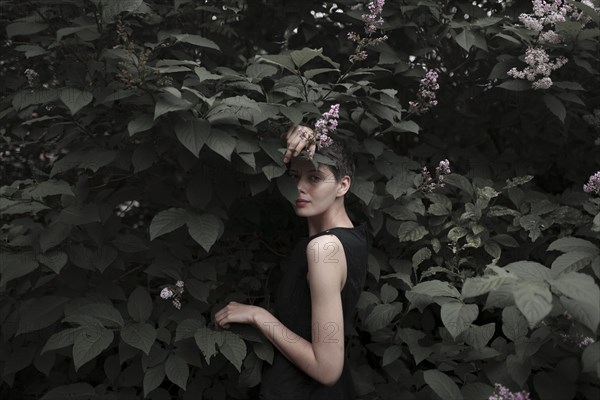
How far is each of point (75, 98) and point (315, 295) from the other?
1.21 meters

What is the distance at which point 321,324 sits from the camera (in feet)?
7.19

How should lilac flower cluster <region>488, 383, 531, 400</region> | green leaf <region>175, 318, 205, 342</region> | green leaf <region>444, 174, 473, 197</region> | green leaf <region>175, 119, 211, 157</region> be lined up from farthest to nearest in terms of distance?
1. green leaf <region>444, 174, 473, 197</region>
2. green leaf <region>175, 318, 205, 342</region>
3. green leaf <region>175, 119, 211, 157</region>
4. lilac flower cluster <region>488, 383, 531, 400</region>

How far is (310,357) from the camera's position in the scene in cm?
225

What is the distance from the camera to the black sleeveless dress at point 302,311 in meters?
2.35

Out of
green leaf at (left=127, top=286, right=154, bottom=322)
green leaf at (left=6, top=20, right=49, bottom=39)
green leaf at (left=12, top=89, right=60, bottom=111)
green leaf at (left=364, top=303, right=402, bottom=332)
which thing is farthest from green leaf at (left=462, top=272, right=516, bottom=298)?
green leaf at (left=6, top=20, right=49, bottom=39)

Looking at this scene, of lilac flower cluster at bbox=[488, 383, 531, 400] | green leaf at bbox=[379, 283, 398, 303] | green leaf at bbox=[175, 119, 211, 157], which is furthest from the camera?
green leaf at bbox=[379, 283, 398, 303]

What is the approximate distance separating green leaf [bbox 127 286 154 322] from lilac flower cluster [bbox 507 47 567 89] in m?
1.93

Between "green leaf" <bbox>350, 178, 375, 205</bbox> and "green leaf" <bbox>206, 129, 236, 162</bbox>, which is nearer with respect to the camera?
"green leaf" <bbox>206, 129, 236, 162</bbox>

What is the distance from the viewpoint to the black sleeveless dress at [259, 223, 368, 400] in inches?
Result: 92.4

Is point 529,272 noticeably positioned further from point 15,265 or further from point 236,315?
point 15,265

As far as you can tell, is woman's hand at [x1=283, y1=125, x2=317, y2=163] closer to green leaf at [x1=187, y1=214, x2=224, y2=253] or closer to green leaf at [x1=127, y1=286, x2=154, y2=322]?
green leaf at [x1=187, y1=214, x2=224, y2=253]

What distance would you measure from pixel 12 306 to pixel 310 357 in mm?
1421

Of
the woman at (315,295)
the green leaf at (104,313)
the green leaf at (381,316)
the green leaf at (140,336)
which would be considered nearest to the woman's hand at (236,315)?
the woman at (315,295)

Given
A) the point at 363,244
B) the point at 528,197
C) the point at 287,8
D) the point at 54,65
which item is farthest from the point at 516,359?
the point at 54,65
